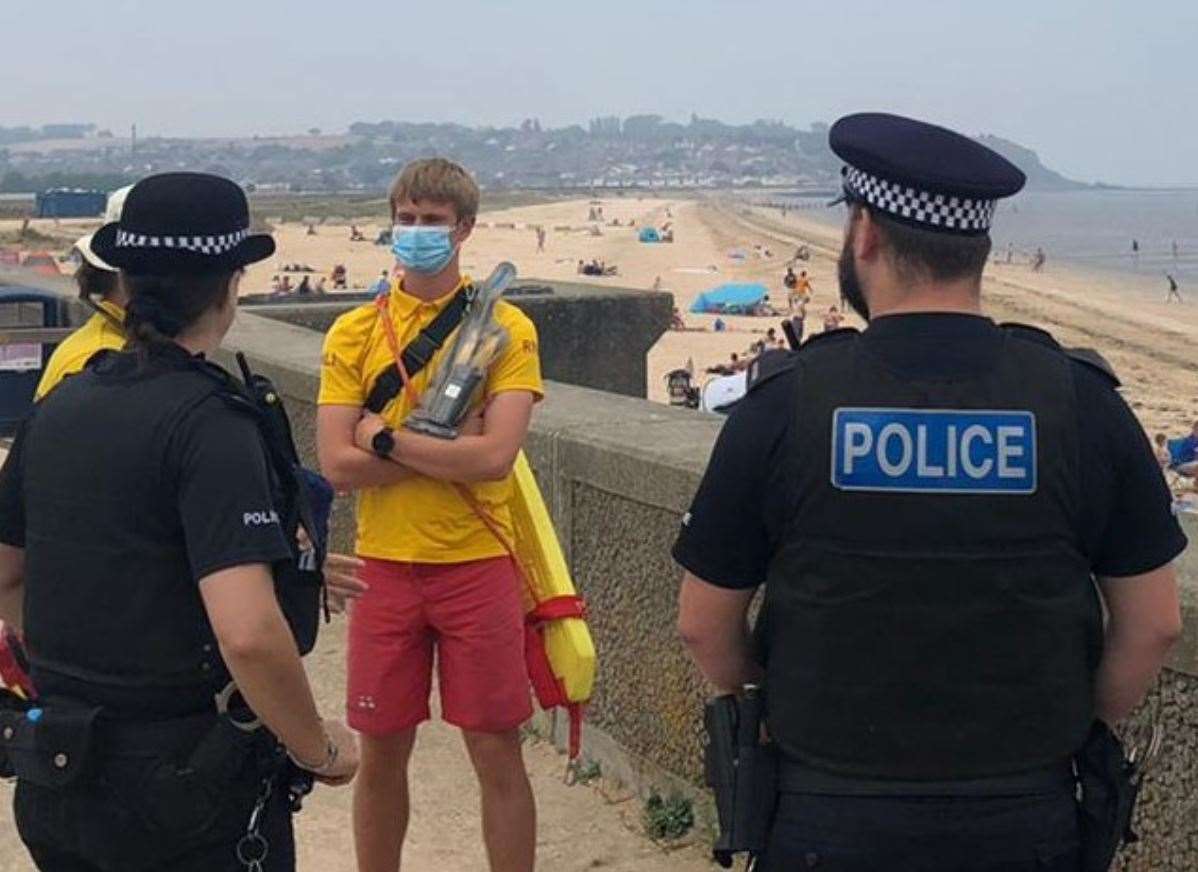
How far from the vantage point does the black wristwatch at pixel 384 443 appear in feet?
12.6

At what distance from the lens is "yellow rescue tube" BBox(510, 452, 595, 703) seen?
4.08 metres

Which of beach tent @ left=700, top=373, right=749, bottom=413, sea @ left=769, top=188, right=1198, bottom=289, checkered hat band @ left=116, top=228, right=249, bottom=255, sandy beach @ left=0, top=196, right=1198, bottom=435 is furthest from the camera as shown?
sea @ left=769, top=188, right=1198, bottom=289

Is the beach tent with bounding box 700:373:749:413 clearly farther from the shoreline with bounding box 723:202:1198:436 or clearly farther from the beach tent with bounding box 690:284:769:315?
the beach tent with bounding box 690:284:769:315

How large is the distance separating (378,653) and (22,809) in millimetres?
1271

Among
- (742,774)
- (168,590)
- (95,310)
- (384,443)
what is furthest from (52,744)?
(384,443)

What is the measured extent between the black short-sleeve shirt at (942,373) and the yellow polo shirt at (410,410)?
5.03 feet

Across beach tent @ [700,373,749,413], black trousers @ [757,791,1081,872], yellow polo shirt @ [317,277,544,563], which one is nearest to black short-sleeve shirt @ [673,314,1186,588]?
black trousers @ [757,791,1081,872]

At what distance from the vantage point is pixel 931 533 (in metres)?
2.38

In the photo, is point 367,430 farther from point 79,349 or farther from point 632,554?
point 632,554

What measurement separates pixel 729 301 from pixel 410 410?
31.3m

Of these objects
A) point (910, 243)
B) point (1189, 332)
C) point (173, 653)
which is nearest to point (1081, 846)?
point (910, 243)

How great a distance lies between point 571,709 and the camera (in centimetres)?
416

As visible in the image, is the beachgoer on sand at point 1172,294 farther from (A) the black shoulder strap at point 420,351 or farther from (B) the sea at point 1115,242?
(A) the black shoulder strap at point 420,351

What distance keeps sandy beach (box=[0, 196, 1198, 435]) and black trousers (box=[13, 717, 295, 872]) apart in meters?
8.96
